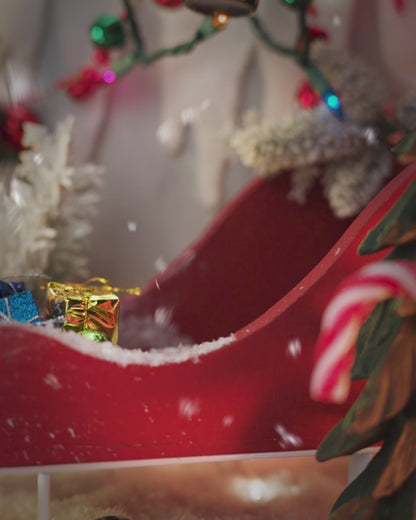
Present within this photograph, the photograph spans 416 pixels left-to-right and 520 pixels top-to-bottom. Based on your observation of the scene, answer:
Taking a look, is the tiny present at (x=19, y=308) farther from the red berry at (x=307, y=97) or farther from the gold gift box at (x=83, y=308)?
the red berry at (x=307, y=97)

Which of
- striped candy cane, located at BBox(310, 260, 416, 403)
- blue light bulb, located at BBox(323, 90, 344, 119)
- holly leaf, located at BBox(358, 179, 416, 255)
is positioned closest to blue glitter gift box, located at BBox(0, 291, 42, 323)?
striped candy cane, located at BBox(310, 260, 416, 403)

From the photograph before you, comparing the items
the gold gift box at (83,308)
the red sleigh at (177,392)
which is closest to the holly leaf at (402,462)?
the red sleigh at (177,392)

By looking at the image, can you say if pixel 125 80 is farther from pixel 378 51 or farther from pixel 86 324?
pixel 86 324

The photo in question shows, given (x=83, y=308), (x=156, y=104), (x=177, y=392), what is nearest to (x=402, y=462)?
(x=177, y=392)

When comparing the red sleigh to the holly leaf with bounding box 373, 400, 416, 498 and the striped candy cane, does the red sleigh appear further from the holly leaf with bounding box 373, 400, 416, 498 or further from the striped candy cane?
the holly leaf with bounding box 373, 400, 416, 498

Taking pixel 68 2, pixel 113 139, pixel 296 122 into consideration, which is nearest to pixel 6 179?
pixel 113 139

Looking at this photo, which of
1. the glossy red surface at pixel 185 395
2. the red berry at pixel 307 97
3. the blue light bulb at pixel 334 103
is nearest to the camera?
the glossy red surface at pixel 185 395

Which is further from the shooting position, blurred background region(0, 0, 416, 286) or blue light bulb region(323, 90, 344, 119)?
blurred background region(0, 0, 416, 286)
